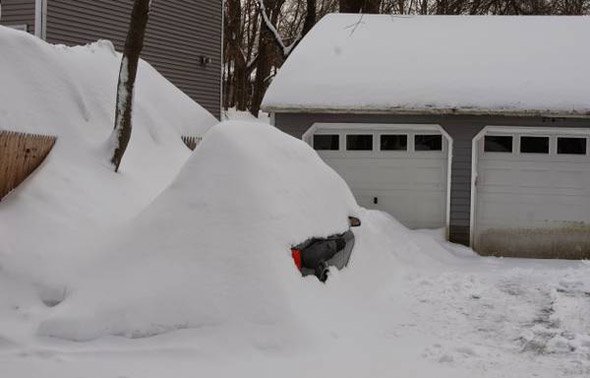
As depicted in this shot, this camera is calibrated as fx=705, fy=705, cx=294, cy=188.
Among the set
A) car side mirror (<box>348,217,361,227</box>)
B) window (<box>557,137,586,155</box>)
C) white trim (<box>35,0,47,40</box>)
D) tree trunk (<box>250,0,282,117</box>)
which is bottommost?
car side mirror (<box>348,217,361,227</box>)

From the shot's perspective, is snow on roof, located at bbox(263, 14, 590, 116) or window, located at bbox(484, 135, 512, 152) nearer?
snow on roof, located at bbox(263, 14, 590, 116)

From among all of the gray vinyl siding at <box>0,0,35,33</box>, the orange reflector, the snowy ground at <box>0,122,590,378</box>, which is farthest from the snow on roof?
the orange reflector

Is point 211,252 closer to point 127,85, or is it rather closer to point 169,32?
point 127,85

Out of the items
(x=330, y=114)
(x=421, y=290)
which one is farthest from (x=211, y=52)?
(x=421, y=290)

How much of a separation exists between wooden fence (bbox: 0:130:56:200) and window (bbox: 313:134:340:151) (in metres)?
6.87

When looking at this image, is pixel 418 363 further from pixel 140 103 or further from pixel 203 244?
pixel 140 103

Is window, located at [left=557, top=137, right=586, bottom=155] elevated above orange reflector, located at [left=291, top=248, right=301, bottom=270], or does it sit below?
above

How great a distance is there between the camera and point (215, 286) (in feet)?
18.6

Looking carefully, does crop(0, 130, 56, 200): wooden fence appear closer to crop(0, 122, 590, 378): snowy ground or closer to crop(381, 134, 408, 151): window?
crop(0, 122, 590, 378): snowy ground

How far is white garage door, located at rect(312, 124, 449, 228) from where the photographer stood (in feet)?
42.8

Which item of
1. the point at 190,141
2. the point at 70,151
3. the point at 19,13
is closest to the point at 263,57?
the point at 19,13

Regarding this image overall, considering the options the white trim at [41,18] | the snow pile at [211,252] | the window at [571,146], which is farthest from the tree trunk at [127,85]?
the window at [571,146]

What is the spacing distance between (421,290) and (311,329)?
3157 millimetres

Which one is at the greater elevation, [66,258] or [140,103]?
[140,103]
